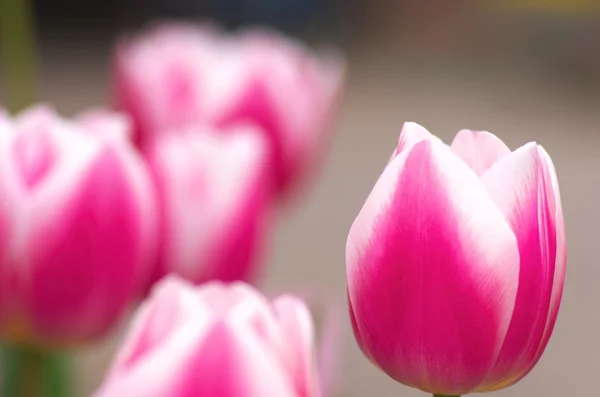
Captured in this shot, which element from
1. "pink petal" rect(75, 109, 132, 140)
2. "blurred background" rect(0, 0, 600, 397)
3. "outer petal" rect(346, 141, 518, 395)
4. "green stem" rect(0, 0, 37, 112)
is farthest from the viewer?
"blurred background" rect(0, 0, 600, 397)

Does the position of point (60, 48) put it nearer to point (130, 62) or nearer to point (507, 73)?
point (507, 73)

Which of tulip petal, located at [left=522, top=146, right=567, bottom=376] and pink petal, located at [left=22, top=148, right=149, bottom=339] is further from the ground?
tulip petal, located at [left=522, top=146, right=567, bottom=376]

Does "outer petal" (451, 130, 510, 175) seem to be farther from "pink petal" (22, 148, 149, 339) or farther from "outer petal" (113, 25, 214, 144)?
"outer petal" (113, 25, 214, 144)

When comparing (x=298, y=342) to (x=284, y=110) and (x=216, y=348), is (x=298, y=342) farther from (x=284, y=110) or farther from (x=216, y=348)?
(x=284, y=110)

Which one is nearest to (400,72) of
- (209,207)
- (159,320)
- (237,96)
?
(237,96)

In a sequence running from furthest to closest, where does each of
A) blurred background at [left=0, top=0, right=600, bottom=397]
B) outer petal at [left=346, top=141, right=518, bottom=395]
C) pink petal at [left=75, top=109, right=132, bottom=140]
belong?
blurred background at [left=0, top=0, right=600, bottom=397] < pink petal at [left=75, top=109, right=132, bottom=140] < outer petal at [left=346, top=141, right=518, bottom=395]

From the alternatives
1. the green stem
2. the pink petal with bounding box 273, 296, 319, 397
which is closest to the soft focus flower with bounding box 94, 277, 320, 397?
the pink petal with bounding box 273, 296, 319, 397

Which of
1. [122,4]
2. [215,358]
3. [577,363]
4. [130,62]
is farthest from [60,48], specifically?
[215,358]

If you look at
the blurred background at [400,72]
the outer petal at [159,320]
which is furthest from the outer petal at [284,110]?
the blurred background at [400,72]
